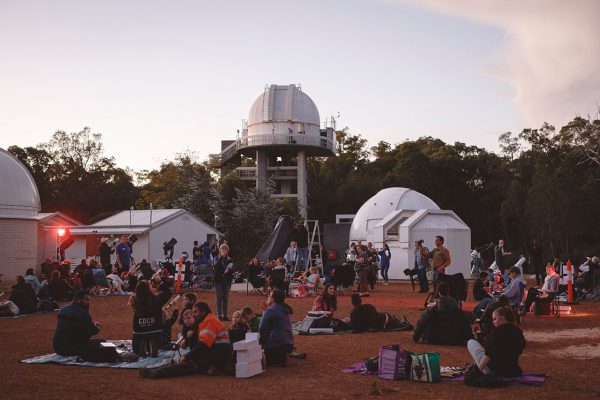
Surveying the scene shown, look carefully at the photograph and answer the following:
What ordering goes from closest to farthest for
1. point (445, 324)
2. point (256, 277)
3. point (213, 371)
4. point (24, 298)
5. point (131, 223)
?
1. point (213, 371)
2. point (445, 324)
3. point (24, 298)
4. point (256, 277)
5. point (131, 223)

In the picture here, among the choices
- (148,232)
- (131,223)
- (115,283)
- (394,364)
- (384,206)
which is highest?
(384,206)

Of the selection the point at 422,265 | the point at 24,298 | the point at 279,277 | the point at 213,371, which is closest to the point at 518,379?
the point at 213,371

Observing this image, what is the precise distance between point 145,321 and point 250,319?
1.77m

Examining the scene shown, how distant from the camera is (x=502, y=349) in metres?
9.09

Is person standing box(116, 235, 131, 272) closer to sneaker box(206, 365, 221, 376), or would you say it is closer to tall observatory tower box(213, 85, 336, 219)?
sneaker box(206, 365, 221, 376)

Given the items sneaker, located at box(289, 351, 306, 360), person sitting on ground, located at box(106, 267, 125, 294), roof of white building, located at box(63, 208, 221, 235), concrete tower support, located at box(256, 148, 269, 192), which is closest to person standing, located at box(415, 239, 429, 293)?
person sitting on ground, located at box(106, 267, 125, 294)

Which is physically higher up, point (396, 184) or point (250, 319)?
point (396, 184)

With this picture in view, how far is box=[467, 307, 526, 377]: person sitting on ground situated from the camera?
9030 millimetres

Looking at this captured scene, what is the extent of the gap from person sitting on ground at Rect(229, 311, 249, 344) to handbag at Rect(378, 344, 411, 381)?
93.4 inches

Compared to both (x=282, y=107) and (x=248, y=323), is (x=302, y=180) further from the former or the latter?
(x=248, y=323)

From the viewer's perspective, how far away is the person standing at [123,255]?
25516 mm

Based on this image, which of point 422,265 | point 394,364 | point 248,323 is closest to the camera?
point 394,364

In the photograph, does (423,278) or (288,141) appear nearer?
(423,278)

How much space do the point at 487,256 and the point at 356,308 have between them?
3167cm
